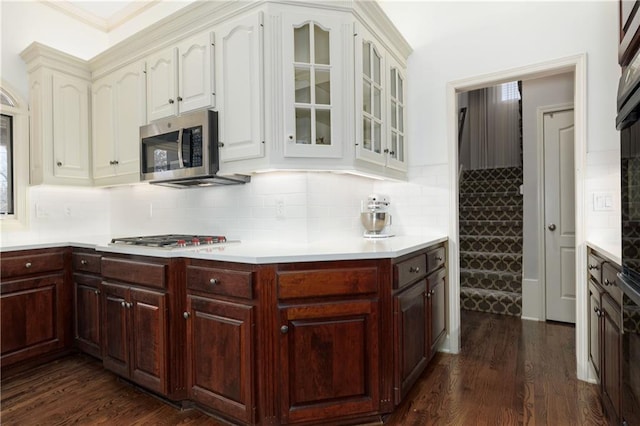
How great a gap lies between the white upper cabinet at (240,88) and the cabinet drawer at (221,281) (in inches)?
28.1

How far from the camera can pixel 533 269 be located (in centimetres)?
349

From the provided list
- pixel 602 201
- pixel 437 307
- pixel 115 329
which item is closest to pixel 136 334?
pixel 115 329

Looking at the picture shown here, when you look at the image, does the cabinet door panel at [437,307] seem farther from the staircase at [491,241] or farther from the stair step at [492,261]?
the stair step at [492,261]

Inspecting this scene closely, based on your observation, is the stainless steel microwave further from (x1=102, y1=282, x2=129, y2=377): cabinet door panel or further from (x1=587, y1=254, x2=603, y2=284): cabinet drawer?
(x1=587, y1=254, x2=603, y2=284): cabinet drawer

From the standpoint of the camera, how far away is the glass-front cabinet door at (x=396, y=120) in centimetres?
256

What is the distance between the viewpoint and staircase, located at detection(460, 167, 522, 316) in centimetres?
366

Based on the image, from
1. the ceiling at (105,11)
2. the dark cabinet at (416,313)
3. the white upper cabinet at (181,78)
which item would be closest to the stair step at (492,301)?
the dark cabinet at (416,313)

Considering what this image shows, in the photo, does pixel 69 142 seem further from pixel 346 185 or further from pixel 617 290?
pixel 617 290

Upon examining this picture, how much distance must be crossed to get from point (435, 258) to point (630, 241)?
117cm

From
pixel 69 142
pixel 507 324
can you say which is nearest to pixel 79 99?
pixel 69 142

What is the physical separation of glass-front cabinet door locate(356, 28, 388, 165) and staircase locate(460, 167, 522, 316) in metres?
2.18

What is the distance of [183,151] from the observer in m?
2.33

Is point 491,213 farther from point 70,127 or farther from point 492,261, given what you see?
point 70,127

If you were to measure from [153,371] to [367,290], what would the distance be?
1293mm
